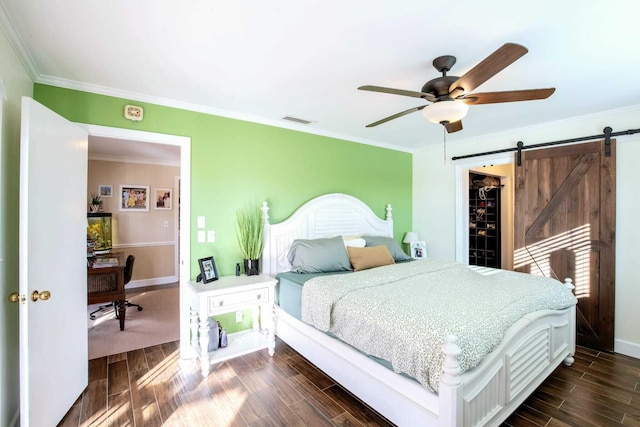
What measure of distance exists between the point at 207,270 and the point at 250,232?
59cm

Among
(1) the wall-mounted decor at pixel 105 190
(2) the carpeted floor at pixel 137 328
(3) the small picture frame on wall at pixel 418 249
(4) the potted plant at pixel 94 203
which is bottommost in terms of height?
(2) the carpeted floor at pixel 137 328

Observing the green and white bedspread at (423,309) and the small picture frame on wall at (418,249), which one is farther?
the small picture frame on wall at (418,249)

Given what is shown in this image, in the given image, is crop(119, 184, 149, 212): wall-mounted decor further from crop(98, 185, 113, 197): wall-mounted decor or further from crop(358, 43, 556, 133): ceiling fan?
crop(358, 43, 556, 133): ceiling fan

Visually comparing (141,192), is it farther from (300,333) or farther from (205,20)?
(205,20)

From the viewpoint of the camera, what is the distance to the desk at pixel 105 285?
3.38 m

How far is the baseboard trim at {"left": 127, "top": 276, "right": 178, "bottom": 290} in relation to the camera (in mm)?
5449

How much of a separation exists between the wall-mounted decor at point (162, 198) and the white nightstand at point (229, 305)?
3.44m

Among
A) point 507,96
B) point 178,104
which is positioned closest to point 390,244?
point 507,96

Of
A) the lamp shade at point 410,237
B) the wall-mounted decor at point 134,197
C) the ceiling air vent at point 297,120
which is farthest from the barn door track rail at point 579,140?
the wall-mounted decor at point 134,197

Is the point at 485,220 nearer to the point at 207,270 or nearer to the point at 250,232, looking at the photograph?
Answer: the point at 250,232

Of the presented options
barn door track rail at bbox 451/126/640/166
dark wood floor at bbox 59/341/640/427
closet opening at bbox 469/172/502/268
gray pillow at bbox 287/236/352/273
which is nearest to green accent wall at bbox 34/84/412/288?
gray pillow at bbox 287/236/352/273

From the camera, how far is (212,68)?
88.4 inches

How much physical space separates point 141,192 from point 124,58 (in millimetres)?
3999

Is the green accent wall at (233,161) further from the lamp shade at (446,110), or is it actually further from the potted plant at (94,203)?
the potted plant at (94,203)
